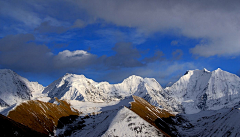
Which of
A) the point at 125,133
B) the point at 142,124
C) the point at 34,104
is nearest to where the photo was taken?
the point at 125,133

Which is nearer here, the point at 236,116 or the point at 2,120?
the point at 2,120

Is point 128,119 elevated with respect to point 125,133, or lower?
elevated

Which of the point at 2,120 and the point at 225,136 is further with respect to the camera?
the point at 225,136

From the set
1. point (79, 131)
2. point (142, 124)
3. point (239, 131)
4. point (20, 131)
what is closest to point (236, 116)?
point (239, 131)

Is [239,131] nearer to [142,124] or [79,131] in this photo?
[142,124]

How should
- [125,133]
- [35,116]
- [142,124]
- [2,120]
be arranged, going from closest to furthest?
[2,120], [125,133], [142,124], [35,116]

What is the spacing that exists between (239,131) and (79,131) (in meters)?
131

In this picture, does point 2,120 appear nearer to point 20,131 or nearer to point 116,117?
point 20,131

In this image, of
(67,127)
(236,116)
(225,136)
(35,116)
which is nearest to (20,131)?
(35,116)

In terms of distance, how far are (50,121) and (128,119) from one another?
74373mm

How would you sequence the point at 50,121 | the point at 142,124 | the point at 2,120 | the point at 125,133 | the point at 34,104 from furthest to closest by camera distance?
1. the point at 34,104
2. the point at 50,121
3. the point at 142,124
4. the point at 125,133
5. the point at 2,120

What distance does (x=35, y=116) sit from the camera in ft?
568

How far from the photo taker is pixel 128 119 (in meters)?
158

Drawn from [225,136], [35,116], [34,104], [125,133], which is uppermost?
[34,104]
